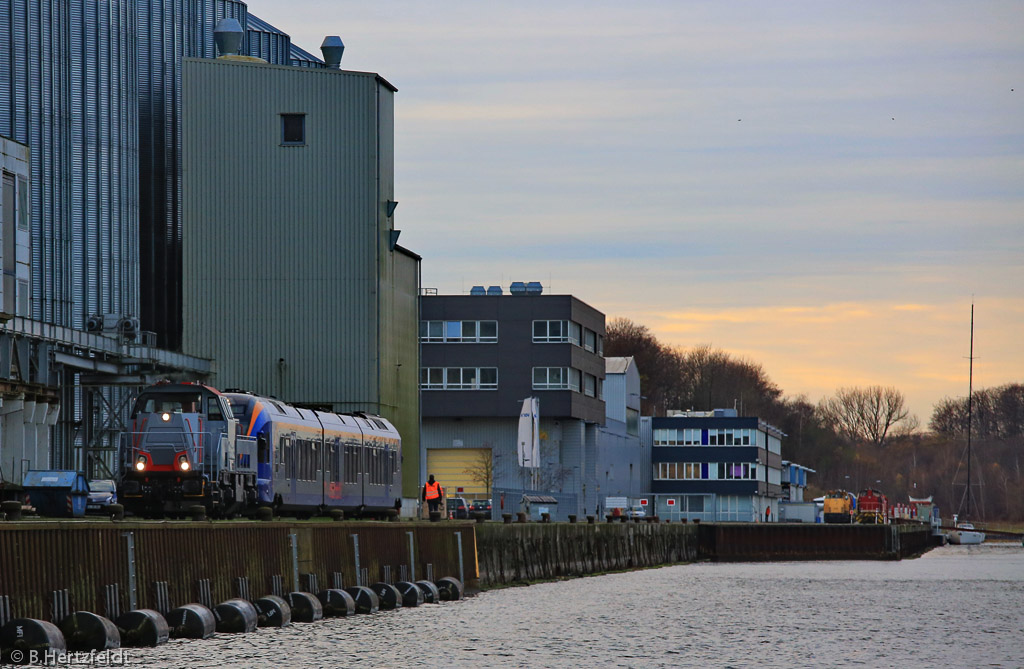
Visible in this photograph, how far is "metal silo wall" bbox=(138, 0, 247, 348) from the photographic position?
7144 centimetres

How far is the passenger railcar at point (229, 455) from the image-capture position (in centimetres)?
3872

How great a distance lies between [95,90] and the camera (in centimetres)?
6938

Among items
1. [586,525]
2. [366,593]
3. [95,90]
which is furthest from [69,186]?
[366,593]

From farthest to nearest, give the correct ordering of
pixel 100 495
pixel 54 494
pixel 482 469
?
pixel 482 469 < pixel 100 495 < pixel 54 494

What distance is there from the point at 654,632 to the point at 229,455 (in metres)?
12.2

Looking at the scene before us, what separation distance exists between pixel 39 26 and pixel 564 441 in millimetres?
57192

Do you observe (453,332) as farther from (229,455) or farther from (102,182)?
(229,455)

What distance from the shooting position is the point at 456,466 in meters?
110

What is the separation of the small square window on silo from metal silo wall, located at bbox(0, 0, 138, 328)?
7.15m

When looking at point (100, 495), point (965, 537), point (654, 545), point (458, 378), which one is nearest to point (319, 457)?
point (100, 495)

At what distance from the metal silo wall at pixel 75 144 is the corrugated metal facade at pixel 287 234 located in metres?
3.18

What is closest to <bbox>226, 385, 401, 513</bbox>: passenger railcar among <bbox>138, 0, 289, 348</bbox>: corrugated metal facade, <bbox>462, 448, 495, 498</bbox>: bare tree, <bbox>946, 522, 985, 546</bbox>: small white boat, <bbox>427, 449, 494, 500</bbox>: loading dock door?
<bbox>138, 0, 289, 348</bbox>: corrugated metal facade

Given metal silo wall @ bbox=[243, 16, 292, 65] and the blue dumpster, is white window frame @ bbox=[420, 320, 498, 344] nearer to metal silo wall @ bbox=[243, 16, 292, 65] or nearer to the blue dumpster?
metal silo wall @ bbox=[243, 16, 292, 65]

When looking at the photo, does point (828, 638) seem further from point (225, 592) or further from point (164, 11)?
point (164, 11)
